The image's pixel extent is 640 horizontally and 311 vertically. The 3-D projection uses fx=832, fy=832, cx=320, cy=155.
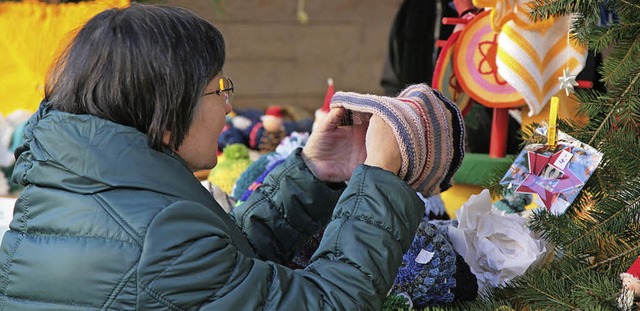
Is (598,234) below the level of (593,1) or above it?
below

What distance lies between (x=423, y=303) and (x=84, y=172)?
524 millimetres

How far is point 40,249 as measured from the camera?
969mm

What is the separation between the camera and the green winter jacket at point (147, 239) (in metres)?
0.92

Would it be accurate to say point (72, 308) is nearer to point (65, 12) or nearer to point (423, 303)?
point (423, 303)

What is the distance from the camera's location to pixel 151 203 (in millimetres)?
942

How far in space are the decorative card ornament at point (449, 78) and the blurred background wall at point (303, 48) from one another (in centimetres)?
289

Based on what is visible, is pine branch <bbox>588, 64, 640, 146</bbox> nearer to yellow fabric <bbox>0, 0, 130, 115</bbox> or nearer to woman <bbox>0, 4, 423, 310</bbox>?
woman <bbox>0, 4, 423, 310</bbox>

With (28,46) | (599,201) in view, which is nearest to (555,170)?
(599,201)

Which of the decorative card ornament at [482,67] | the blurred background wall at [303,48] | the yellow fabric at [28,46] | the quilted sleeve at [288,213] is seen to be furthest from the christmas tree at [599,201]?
the blurred background wall at [303,48]

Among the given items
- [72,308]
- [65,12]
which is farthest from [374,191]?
[65,12]

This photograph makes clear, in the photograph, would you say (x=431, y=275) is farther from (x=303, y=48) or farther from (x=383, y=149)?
(x=303, y=48)

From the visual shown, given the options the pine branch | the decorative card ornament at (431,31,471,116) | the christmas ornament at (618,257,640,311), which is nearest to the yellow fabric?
the decorative card ornament at (431,31,471,116)

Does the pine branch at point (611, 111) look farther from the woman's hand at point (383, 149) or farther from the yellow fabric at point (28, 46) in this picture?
the yellow fabric at point (28, 46)

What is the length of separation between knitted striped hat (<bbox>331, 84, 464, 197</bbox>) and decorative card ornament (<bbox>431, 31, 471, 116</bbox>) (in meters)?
0.56
